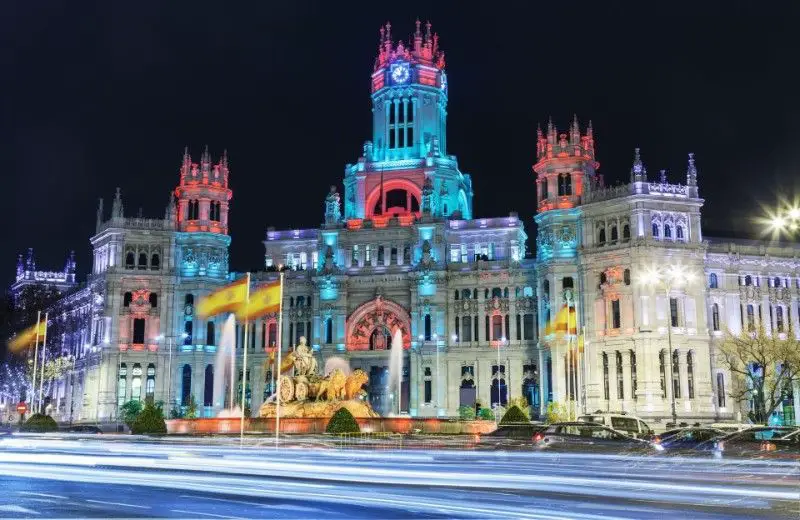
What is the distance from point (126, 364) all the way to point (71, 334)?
21002mm

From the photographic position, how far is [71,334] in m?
122

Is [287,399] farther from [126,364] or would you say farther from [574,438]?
[126,364]

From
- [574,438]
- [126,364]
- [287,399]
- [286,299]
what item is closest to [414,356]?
[286,299]

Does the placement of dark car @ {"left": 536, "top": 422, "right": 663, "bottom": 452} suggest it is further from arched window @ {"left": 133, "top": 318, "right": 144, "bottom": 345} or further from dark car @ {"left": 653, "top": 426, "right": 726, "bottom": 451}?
arched window @ {"left": 133, "top": 318, "right": 144, "bottom": 345}

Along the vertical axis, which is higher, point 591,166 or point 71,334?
point 591,166

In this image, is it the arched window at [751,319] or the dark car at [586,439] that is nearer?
the dark car at [586,439]

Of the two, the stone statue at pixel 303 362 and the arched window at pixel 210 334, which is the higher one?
the arched window at pixel 210 334

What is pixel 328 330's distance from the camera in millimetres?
→ 106938

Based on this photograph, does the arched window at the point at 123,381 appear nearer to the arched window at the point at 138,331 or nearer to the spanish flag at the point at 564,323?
the arched window at the point at 138,331

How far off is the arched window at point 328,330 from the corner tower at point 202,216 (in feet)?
43.0

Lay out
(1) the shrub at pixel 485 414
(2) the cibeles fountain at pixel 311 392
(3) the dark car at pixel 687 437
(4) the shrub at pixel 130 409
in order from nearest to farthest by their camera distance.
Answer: (3) the dark car at pixel 687 437
(2) the cibeles fountain at pixel 311 392
(1) the shrub at pixel 485 414
(4) the shrub at pixel 130 409

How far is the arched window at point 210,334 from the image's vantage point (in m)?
107

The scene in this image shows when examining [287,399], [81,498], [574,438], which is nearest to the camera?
[81,498]

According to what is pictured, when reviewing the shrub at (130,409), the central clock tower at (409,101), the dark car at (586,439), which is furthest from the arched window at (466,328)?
the dark car at (586,439)
